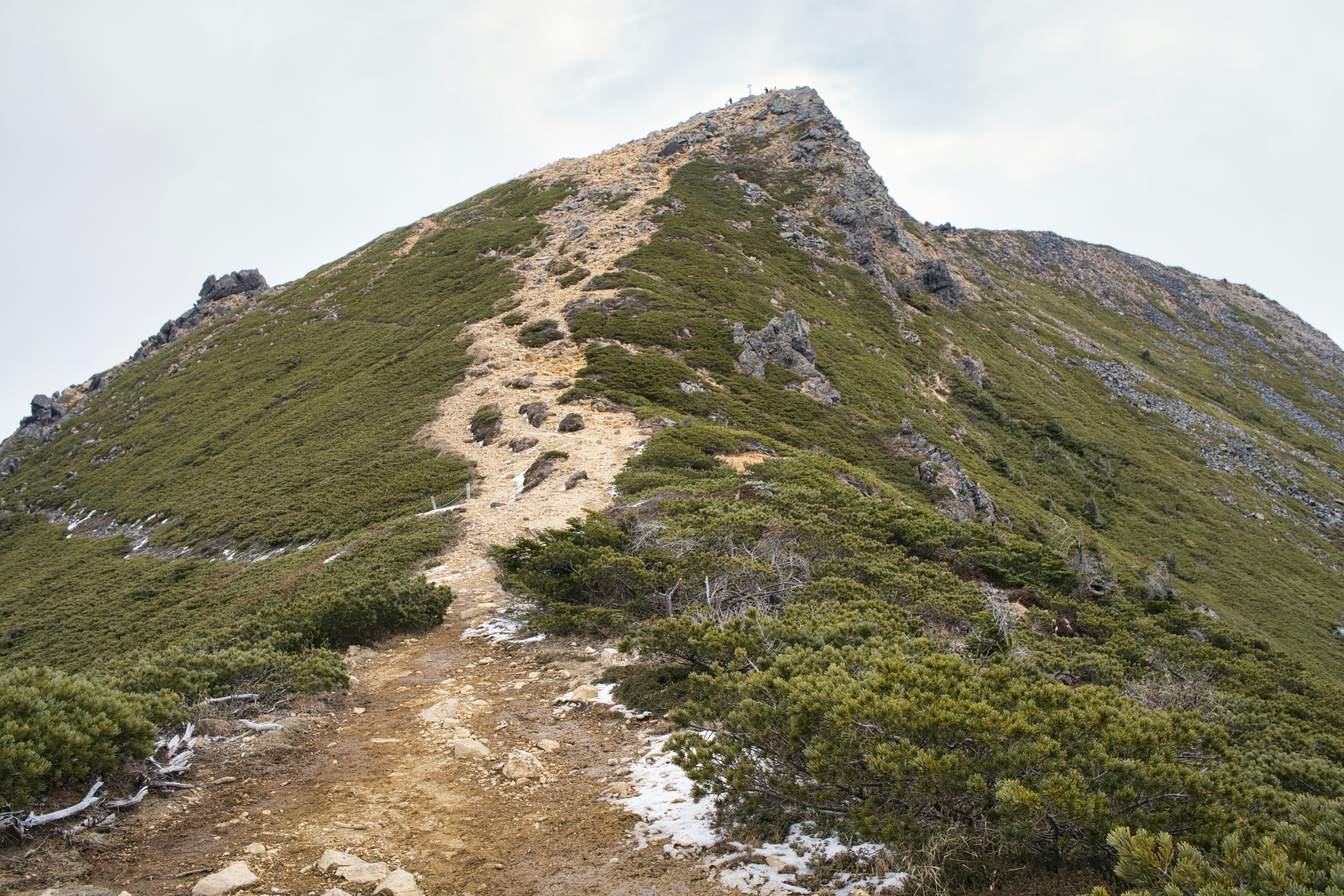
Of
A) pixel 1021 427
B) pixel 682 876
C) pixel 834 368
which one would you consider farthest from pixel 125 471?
pixel 1021 427

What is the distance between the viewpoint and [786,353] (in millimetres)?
37031

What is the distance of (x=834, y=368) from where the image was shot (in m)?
38.4

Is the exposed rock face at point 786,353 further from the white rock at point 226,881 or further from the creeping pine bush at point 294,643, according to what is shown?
the white rock at point 226,881

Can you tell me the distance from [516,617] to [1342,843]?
1062 centimetres

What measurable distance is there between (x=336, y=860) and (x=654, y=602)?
6.52 m

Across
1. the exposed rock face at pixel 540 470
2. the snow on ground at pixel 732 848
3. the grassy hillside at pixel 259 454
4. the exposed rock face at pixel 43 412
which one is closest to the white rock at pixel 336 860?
the snow on ground at pixel 732 848

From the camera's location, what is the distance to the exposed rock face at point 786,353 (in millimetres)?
35312

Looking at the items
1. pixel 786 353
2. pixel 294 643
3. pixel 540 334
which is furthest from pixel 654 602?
pixel 786 353

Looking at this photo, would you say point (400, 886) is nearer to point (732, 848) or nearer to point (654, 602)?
point (732, 848)

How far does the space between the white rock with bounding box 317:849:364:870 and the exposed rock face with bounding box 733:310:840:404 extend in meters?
31.4

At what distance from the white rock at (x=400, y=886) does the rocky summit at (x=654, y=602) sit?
3 cm

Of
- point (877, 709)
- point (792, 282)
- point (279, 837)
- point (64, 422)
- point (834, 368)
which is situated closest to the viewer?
point (877, 709)

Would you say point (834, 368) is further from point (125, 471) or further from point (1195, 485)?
point (125, 471)

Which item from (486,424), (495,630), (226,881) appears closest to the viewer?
(226,881)
